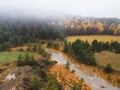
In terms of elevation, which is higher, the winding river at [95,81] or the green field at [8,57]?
the green field at [8,57]

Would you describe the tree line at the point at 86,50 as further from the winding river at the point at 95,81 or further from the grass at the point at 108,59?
the winding river at the point at 95,81

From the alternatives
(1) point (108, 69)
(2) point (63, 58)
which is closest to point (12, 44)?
(2) point (63, 58)

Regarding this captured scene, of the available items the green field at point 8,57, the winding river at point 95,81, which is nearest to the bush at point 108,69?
the winding river at point 95,81

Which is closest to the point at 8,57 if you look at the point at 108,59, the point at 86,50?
the point at 86,50

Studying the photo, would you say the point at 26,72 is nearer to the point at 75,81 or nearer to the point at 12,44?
the point at 75,81

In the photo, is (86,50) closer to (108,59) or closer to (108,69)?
(108,59)

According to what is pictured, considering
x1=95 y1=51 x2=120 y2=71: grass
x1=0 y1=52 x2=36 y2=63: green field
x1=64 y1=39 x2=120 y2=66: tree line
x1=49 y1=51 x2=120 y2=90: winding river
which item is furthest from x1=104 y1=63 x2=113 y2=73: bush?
x1=0 y1=52 x2=36 y2=63: green field

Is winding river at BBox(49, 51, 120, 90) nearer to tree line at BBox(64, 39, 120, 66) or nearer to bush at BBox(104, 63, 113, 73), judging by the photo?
bush at BBox(104, 63, 113, 73)

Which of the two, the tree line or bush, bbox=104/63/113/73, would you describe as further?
the tree line

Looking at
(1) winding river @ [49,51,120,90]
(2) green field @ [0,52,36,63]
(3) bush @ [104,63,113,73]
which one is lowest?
(1) winding river @ [49,51,120,90]
